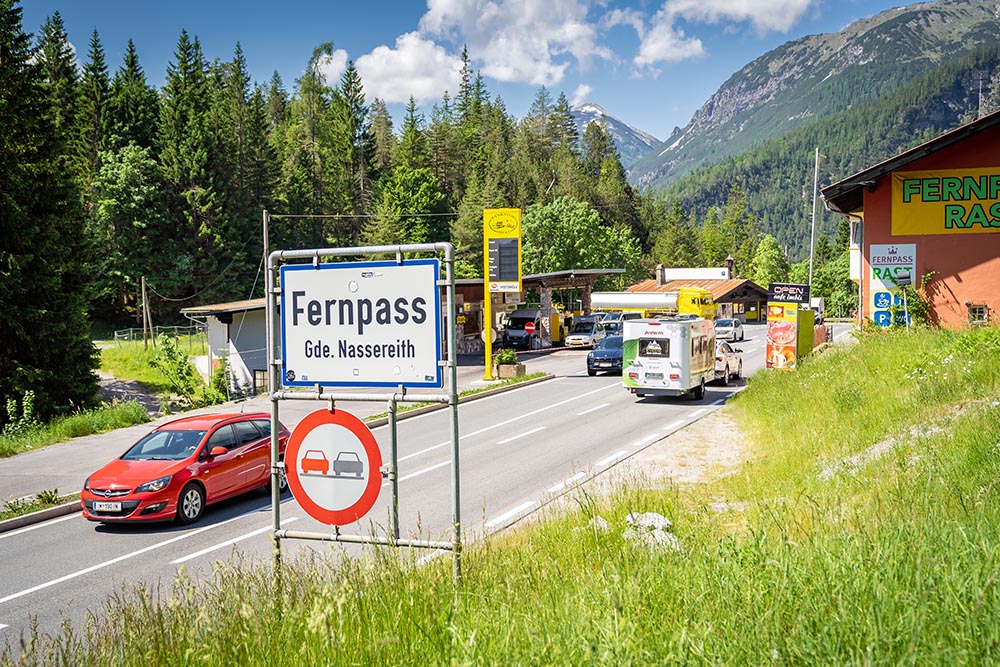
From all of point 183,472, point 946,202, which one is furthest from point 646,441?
point 946,202

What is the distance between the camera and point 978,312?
78.1 ft

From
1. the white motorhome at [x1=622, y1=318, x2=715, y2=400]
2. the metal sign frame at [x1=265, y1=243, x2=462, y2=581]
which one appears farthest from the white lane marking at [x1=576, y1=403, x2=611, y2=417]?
the metal sign frame at [x1=265, y1=243, x2=462, y2=581]

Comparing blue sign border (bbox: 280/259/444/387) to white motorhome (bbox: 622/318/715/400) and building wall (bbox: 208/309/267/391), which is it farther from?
building wall (bbox: 208/309/267/391)

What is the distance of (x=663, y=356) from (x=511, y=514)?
13441 mm

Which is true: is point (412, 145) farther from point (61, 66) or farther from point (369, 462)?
point (369, 462)

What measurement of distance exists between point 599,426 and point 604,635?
55.2 ft

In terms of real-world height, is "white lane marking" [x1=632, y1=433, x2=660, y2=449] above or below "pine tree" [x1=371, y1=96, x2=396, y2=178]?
below

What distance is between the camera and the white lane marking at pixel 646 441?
17.0 m

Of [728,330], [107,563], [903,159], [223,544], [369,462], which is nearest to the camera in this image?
[369,462]

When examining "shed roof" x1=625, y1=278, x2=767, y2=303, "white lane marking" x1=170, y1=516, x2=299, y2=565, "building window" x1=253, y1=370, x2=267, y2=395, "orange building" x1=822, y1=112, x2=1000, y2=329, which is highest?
"orange building" x1=822, y1=112, x2=1000, y2=329

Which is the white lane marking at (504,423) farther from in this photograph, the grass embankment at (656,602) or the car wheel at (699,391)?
the grass embankment at (656,602)

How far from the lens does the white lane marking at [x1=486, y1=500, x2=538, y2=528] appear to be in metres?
11.0

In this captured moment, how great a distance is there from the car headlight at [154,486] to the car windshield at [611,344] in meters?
24.7

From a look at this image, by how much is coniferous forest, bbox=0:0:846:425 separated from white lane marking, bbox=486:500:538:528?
68.2 feet
